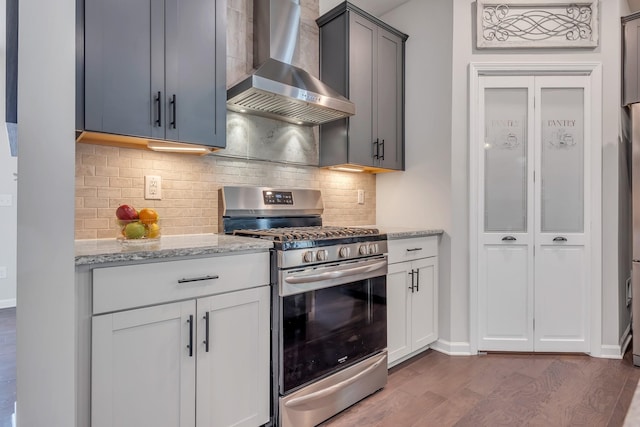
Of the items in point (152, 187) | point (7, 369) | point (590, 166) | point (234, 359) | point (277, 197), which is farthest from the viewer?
point (590, 166)

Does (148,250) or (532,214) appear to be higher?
(532,214)

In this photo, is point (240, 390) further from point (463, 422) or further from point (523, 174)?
point (523, 174)

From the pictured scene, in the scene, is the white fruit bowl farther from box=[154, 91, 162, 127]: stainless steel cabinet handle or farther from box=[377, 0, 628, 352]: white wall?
box=[377, 0, 628, 352]: white wall

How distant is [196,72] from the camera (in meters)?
1.84

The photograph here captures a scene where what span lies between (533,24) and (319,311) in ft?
8.42

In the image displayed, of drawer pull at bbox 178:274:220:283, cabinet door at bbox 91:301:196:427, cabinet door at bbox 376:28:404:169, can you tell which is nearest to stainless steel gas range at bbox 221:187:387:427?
drawer pull at bbox 178:274:220:283

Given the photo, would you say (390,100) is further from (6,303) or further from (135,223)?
(6,303)

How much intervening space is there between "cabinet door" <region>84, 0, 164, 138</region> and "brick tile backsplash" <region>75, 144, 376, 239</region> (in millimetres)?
314

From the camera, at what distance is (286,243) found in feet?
5.58

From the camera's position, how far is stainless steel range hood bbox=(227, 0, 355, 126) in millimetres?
2033

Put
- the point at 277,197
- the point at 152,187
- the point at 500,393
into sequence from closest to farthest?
the point at 152,187 < the point at 500,393 < the point at 277,197

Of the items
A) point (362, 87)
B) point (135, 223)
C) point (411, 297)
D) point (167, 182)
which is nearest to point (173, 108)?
point (167, 182)

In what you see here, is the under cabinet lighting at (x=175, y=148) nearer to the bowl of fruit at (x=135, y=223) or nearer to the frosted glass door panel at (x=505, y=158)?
the bowl of fruit at (x=135, y=223)

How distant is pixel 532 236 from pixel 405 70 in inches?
65.4
